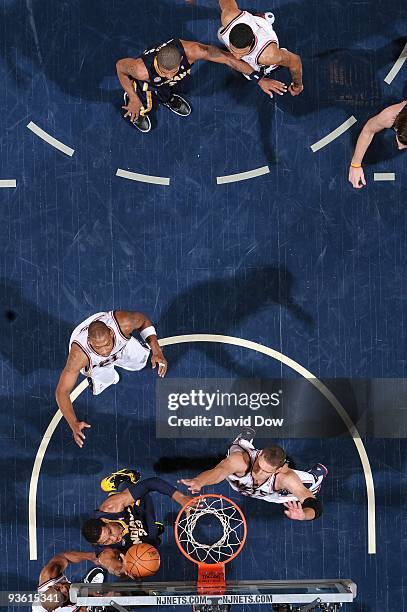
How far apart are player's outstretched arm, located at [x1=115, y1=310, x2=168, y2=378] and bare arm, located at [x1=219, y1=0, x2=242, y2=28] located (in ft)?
13.5

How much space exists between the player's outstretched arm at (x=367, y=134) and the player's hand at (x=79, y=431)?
498 cm

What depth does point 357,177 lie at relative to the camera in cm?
1070

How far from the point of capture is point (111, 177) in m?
10.8

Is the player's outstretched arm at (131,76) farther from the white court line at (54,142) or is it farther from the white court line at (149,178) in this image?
the white court line at (54,142)

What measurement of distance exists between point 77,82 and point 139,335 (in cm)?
361

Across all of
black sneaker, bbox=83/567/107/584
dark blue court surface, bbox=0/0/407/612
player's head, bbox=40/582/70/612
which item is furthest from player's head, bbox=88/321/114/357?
player's head, bbox=40/582/70/612

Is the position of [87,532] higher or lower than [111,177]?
lower

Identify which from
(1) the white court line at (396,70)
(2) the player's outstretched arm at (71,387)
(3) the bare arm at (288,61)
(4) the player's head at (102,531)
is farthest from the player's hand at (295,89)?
(4) the player's head at (102,531)

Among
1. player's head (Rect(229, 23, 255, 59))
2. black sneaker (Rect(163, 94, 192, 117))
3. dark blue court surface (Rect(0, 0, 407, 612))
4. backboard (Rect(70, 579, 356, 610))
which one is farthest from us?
black sneaker (Rect(163, 94, 192, 117))

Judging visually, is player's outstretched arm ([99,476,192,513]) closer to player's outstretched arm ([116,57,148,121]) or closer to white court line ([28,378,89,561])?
white court line ([28,378,89,561])

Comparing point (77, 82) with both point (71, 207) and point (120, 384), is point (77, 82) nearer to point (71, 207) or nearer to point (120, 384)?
point (71, 207)

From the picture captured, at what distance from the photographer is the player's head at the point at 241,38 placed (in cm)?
1033

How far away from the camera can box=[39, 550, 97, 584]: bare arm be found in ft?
34.4

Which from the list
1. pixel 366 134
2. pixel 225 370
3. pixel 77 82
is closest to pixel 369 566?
pixel 225 370
